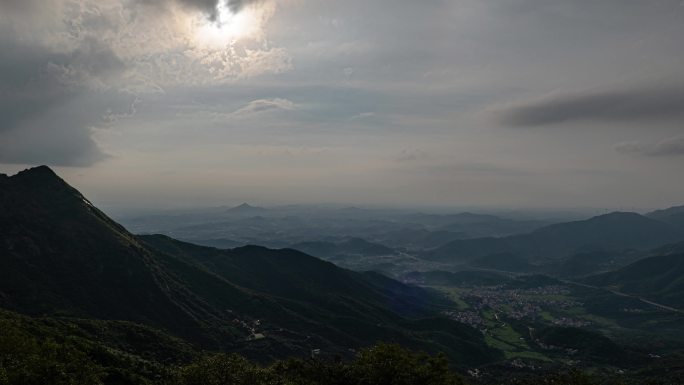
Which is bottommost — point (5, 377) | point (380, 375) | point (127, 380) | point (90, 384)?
point (127, 380)

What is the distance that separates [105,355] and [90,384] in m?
54.5

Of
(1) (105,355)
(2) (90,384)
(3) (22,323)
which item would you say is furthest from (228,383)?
(3) (22,323)

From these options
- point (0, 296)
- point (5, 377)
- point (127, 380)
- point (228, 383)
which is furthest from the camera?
point (0, 296)

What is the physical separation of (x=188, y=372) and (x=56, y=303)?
159352 mm

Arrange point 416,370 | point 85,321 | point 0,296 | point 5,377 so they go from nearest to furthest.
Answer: point 5,377
point 416,370
point 85,321
point 0,296

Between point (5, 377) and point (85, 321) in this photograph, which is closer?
point (5, 377)

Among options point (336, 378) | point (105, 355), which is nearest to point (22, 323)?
point (105, 355)

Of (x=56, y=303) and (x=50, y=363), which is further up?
(x=50, y=363)

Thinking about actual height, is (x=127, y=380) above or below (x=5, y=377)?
below

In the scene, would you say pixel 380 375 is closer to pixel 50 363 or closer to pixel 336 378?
pixel 336 378

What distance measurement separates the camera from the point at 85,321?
515ft

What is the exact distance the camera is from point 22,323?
11975cm

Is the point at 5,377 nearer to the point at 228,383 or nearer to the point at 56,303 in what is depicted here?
the point at 228,383

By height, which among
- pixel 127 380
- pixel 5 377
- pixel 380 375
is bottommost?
pixel 127 380
